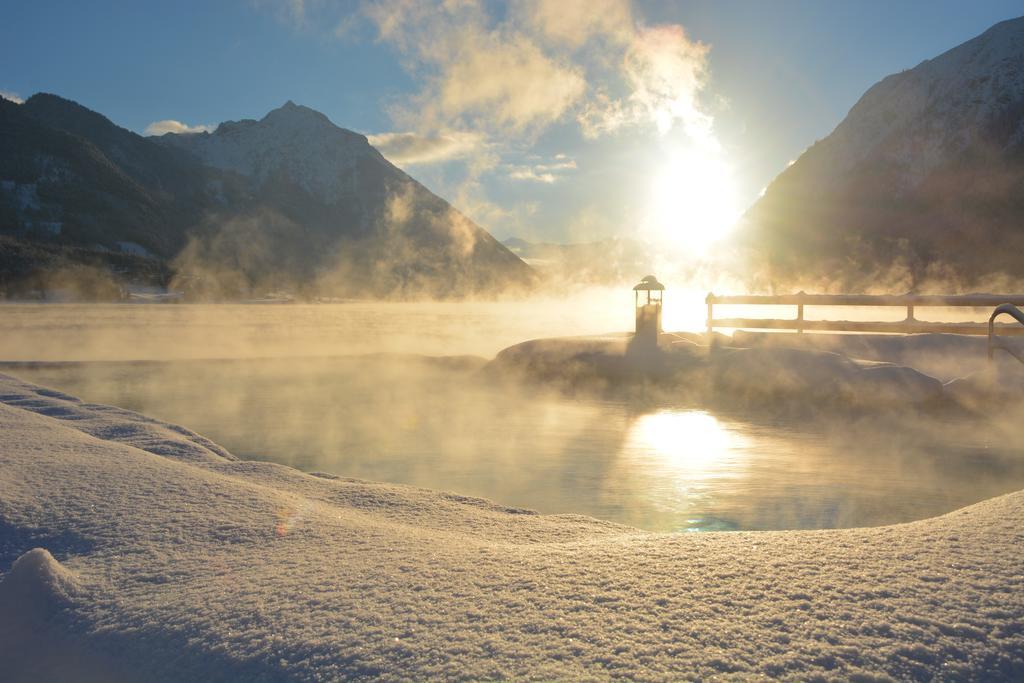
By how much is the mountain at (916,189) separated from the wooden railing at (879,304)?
3839 centimetres

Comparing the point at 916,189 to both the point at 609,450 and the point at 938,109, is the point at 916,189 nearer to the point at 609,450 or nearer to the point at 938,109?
the point at 938,109

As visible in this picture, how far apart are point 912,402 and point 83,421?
10935 millimetres

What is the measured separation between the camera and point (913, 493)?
18.9 ft

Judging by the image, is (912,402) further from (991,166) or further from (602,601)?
(991,166)

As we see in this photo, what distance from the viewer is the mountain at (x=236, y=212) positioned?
7981cm

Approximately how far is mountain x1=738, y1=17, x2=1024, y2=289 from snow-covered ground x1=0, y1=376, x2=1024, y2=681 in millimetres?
53576

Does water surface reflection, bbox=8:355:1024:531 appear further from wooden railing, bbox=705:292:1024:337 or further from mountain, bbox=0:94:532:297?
mountain, bbox=0:94:532:297

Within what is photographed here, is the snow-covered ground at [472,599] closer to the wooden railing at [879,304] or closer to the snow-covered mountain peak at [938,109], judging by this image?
the wooden railing at [879,304]

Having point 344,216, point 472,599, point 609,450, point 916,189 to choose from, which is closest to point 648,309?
point 609,450

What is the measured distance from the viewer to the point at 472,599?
82.7 inches

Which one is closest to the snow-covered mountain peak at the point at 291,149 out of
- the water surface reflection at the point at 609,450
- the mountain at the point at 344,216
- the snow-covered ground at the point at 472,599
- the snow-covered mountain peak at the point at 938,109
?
the mountain at the point at 344,216

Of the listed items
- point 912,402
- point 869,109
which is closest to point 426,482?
point 912,402

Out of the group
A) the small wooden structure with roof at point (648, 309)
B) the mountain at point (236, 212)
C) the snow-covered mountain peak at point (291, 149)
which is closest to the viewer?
the small wooden structure with roof at point (648, 309)

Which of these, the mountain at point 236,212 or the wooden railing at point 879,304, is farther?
the mountain at point 236,212
